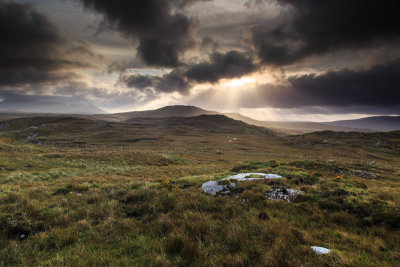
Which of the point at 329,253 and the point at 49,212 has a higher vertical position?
the point at 329,253

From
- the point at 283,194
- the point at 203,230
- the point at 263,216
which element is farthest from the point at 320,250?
the point at 283,194

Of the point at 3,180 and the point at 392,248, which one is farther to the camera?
the point at 3,180

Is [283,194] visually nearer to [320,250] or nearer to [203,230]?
[320,250]

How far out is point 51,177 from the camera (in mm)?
16406

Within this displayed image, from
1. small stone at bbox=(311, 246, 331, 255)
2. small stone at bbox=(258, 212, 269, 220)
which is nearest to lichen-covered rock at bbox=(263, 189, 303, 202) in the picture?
small stone at bbox=(258, 212, 269, 220)

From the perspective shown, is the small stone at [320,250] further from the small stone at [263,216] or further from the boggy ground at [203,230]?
the small stone at [263,216]

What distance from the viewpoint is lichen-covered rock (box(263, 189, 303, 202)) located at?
7868 mm

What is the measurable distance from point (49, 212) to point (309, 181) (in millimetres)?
13178

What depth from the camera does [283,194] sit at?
8.16m

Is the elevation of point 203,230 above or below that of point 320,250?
below

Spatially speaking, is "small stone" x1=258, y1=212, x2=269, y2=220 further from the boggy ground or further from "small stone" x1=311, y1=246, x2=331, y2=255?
"small stone" x1=311, y1=246, x2=331, y2=255

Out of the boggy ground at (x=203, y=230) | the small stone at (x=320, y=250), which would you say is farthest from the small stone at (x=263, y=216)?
the small stone at (x=320, y=250)

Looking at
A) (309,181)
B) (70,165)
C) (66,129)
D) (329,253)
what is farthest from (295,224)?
(66,129)

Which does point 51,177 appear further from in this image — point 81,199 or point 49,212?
point 49,212
